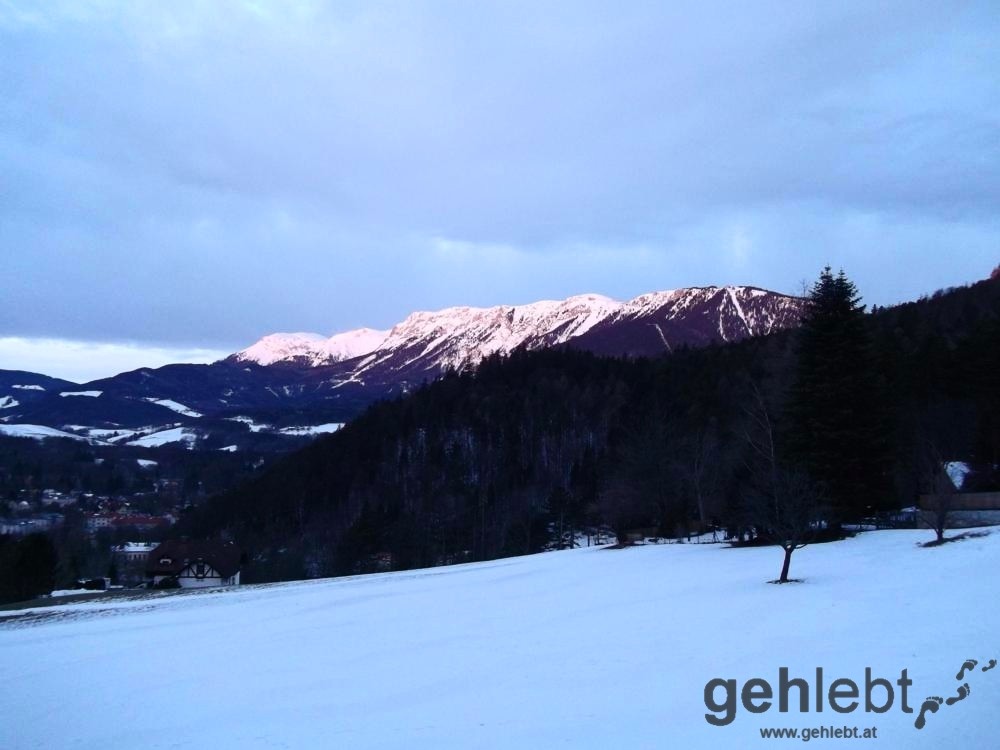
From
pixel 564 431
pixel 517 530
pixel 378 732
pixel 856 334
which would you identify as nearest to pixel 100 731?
pixel 378 732

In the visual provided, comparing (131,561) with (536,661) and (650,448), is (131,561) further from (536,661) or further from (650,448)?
(536,661)

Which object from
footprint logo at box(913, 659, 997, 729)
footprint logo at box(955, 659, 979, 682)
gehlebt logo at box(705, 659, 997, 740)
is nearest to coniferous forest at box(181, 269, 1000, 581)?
footprint logo at box(955, 659, 979, 682)

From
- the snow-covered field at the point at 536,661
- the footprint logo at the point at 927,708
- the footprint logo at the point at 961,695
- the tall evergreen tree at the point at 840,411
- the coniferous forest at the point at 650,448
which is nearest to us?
the footprint logo at the point at 927,708

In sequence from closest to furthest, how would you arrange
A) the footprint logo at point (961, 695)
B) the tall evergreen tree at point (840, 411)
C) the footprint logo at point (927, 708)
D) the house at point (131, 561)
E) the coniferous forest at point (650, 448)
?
the footprint logo at point (927, 708) < the footprint logo at point (961, 695) < the tall evergreen tree at point (840, 411) < the coniferous forest at point (650, 448) < the house at point (131, 561)

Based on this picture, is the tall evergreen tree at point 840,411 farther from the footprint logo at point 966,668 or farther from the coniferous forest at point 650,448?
the footprint logo at point 966,668

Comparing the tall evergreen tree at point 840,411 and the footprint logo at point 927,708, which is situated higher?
the tall evergreen tree at point 840,411

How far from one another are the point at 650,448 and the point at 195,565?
40104 millimetres

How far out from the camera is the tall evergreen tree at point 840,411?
99.4 ft

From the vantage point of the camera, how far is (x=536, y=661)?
13.2 m

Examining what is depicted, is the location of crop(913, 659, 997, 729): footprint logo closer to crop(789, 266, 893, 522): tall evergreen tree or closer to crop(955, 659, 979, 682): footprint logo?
crop(955, 659, 979, 682): footprint logo

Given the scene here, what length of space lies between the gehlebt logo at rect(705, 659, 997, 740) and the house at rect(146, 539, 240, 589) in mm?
57887

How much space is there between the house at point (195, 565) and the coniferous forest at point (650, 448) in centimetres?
379

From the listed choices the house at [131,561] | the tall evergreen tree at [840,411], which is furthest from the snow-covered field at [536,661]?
the house at [131,561]

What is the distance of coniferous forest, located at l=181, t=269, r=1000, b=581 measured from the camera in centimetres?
3139
